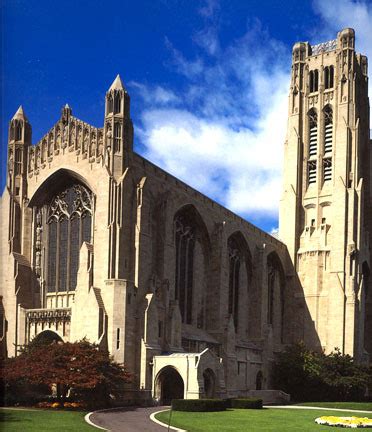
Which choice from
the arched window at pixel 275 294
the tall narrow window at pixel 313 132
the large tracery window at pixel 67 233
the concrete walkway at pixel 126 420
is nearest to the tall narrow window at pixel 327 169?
the tall narrow window at pixel 313 132

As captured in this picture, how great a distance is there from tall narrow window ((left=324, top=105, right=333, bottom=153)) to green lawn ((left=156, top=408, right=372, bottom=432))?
1661 inches

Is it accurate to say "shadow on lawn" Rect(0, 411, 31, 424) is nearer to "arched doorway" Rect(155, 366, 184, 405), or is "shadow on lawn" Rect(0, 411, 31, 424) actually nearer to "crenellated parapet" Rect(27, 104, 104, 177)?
"arched doorway" Rect(155, 366, 184, 405)

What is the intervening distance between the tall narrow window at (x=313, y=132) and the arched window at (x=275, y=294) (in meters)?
13.4

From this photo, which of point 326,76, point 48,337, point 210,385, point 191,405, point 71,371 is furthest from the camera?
point 326,76

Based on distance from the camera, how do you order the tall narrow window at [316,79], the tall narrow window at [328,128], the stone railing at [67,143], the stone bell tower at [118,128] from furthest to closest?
the tall narrow window at [316,79] < the tall narrow window at [328,128] < the stone railing at [67,143] < the stone bell tower at [118,128]

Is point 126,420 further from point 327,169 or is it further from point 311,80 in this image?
point 311,80

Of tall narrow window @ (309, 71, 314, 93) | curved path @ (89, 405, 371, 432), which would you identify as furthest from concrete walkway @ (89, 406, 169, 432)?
tall narrow window @ (309, 71, 314, 93)

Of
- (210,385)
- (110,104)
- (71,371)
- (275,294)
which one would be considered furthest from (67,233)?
(275,294)

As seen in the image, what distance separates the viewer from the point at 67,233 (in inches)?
2084

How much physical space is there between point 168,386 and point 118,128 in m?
18.3

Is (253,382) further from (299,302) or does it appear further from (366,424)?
(366,424)

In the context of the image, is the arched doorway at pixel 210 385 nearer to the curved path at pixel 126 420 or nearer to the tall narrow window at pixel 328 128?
the curved path at pixel 126 420

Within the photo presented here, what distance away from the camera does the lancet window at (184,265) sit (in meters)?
58.0

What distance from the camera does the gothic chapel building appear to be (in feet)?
159
